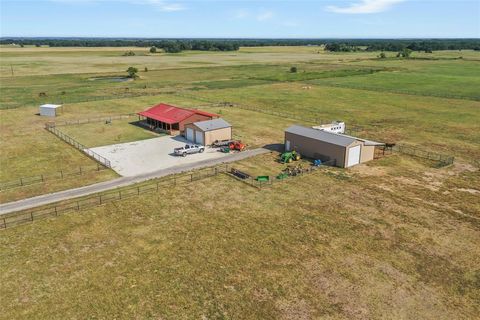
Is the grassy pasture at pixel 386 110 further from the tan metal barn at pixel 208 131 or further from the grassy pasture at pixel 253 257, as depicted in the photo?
the grassy pasture at pixel 253 257

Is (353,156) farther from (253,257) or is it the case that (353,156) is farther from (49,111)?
(49,111)

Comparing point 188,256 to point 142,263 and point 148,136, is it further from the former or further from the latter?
point 148,136

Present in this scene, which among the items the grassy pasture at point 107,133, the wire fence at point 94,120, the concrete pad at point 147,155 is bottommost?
the concrete pad at point 147,155

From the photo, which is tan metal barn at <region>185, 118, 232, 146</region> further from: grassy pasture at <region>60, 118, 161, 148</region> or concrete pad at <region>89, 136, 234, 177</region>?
grassy pasture at <region>60, 118, 161, 148</region>

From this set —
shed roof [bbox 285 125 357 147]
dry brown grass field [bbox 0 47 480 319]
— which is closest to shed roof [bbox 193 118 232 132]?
dry brown grass field [bbox 0 47 480 319]

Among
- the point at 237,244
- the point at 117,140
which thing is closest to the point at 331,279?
the point at 237,244

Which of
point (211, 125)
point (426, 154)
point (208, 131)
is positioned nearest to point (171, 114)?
point (211, 125)

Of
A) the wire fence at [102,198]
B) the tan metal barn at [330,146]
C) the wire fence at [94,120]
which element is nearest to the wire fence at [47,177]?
the wire fence at [102,198]
